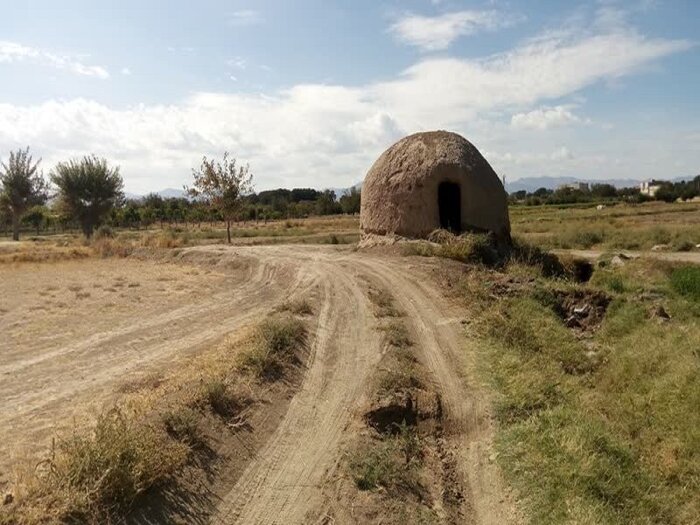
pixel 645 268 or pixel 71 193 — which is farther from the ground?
pixel 71 193

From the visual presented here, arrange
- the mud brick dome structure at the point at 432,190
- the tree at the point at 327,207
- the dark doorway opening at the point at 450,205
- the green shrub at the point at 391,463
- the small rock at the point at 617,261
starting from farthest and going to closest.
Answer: the tree at the point at 327,207 → the small rock at the point at 617,261 → the dark doorway opening at the point at 450,205 → the mud brick dome structure at the point at 432,190 → the green shrub at the point at 391,463

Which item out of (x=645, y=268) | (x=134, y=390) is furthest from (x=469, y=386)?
(x=645, y=268)

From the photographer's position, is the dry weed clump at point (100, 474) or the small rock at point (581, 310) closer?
the dry weed clump at point (100, 474)

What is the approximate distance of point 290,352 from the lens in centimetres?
838

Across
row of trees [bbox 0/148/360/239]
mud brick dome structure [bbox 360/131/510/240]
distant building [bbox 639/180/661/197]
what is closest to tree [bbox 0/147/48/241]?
row of trees [bbox 0/148/360/239]

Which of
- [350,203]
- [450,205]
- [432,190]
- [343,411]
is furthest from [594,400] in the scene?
[350,203]

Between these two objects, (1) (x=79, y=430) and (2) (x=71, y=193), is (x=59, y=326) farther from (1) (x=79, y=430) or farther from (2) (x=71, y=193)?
(2) (x=71, y=193)

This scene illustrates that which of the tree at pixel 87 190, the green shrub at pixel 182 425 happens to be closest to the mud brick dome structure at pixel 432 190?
the green shrub at pixel 182 425

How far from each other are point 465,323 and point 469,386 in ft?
8.86

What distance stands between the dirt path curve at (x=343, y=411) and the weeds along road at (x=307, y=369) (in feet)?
0.05

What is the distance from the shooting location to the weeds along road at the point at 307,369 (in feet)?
18.0

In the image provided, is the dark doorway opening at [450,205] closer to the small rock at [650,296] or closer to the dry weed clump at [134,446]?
the small rock at [650,296]

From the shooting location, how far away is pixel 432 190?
16969mm

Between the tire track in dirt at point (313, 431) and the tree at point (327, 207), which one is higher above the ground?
the tree at point (327, 207)
